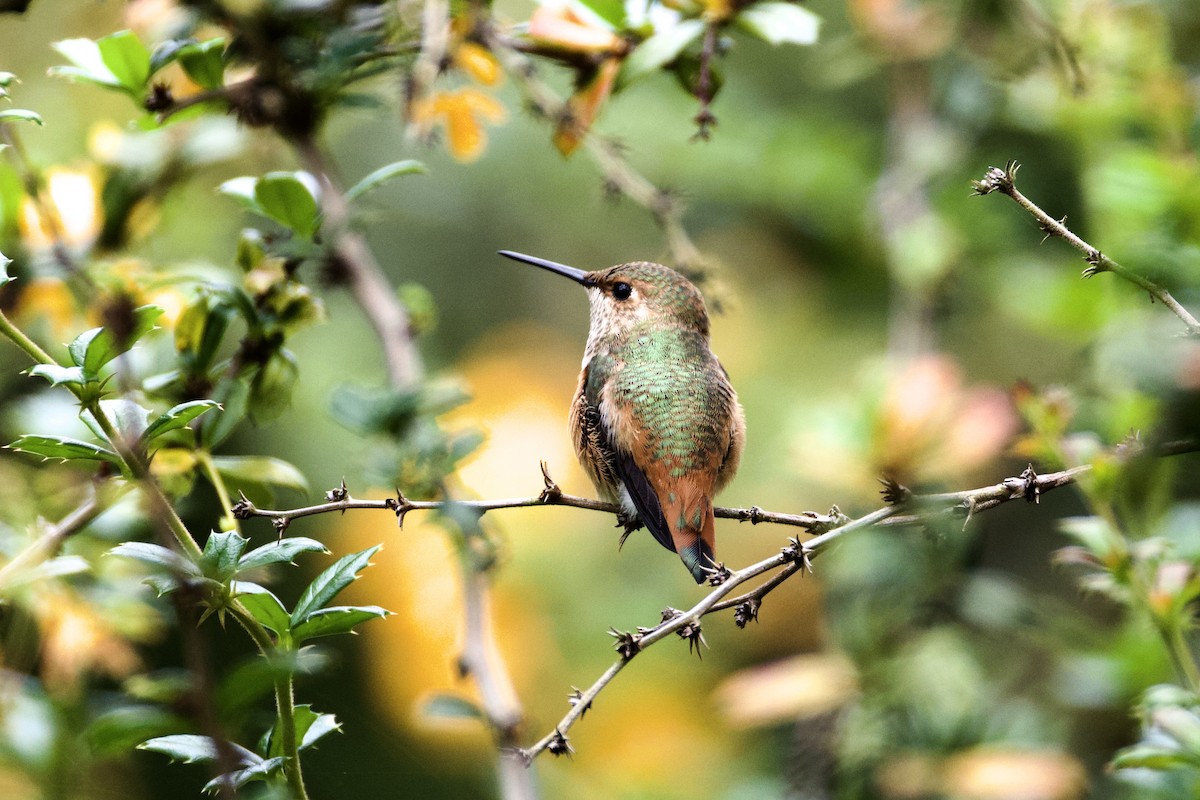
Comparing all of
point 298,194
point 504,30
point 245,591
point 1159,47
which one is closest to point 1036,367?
point 1159,47

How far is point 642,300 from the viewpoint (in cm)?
317

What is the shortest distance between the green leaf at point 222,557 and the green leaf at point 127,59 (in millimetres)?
879

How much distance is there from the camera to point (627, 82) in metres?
1.93

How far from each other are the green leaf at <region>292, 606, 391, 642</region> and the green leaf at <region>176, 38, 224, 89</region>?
95 centimetres

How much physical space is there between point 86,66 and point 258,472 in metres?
0.69

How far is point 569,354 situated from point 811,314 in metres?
1.02

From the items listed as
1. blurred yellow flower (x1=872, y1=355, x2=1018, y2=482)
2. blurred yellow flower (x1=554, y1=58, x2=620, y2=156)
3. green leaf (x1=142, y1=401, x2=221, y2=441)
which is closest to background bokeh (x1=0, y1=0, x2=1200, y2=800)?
blurred yellow flower (x1=872, y1=355, x2=1018, y2=482)

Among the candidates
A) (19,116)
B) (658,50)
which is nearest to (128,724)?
(19,116)

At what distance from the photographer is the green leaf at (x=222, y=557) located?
4.15 feet

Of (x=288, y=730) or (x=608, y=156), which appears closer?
(x=288, y=730)

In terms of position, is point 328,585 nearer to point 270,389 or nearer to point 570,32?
point 270,389

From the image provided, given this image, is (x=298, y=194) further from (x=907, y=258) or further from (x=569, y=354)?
(x=569, y=354)

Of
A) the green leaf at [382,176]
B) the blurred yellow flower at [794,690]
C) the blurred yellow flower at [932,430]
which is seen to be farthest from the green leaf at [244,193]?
the blurred yellow flower at [794,690]

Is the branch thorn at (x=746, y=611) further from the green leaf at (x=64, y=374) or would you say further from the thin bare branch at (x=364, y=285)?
the green leaf at (x=64, y=374)
